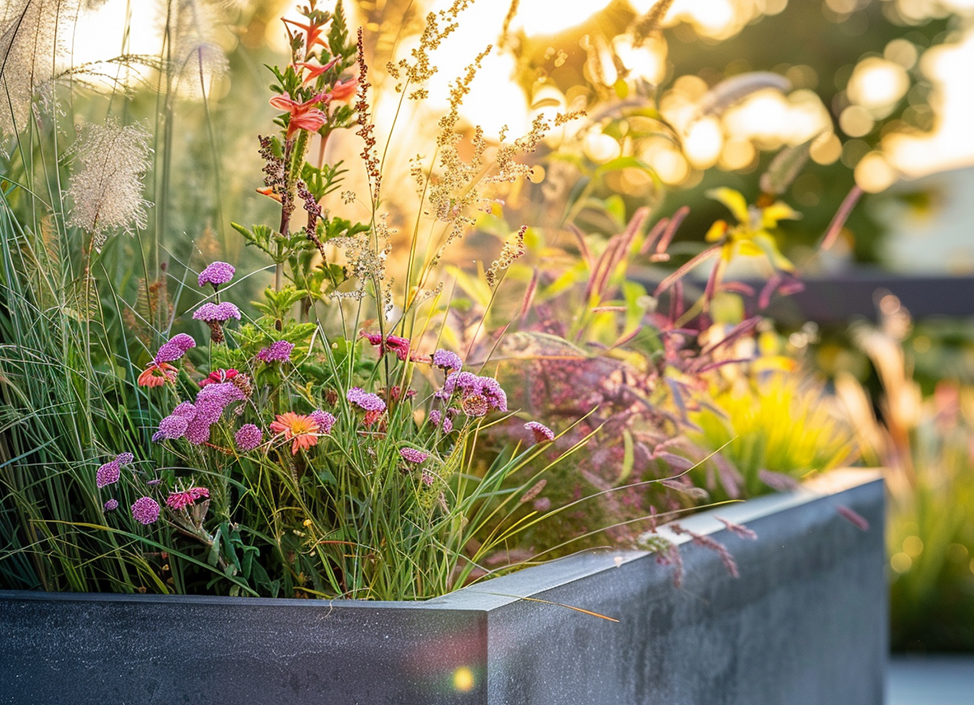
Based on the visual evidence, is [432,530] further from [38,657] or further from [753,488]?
[753,488]

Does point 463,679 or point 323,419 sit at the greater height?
point 323,419

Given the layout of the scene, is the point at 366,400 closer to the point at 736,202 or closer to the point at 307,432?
the point at 307,432

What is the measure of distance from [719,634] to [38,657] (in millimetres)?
1104

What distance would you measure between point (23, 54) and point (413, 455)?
2.34ft

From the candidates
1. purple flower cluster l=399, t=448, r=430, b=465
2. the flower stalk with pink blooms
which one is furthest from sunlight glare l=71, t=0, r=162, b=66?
purple flower cluster l=399, t=448, r=430, b=465

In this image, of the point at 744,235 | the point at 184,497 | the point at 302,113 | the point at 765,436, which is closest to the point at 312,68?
the point at 302,113

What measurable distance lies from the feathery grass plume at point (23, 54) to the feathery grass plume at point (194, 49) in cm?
17

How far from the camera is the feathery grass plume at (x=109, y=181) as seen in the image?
1.12 metres

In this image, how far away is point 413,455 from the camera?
111 centimetres

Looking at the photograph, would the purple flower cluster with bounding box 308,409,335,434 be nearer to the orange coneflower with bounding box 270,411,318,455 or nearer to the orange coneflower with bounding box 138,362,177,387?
the orange coneflower with bounding box 270,411,318,455

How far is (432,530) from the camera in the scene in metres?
1.14

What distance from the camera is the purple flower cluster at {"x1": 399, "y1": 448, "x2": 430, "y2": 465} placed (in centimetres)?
110

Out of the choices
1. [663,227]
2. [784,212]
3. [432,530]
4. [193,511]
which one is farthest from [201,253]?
[784,212]

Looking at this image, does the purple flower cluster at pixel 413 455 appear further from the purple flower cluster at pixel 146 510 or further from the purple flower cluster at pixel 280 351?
the purple flower cluster at pixel 146 510
